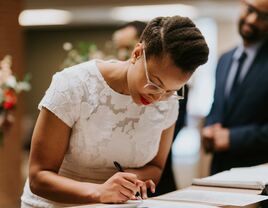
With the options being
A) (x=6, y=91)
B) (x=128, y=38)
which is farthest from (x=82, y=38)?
(x=6, y=91)

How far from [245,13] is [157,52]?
6.07ft

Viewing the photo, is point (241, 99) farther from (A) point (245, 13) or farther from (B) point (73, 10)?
(B) point (73, 10)

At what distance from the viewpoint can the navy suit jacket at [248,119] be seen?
135 inches

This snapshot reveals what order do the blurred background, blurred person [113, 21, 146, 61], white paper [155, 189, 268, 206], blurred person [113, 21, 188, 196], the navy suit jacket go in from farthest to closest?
the blurred background, blurred person [113, 21, 146, 61], the navy suit jacket, blurred person [113, 21, 188, 196], white paper [155, 189, 268, 206]

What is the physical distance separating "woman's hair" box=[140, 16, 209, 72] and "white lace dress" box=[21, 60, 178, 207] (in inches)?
10.8

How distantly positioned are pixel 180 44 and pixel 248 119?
174 cm

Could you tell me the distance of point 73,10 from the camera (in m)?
10.9

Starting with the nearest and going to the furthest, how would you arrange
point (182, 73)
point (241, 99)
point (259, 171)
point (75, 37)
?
point (182, 73) < point (259, 171) < point (241, 99) < point (75, 37)

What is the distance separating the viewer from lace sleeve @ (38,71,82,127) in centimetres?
200

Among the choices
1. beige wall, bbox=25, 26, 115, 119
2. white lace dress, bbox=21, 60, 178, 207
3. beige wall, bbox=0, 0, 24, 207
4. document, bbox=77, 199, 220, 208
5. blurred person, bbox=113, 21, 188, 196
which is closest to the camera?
document, bbox=77, 199, 220, 208

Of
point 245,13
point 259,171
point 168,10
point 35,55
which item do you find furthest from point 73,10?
point 259,171

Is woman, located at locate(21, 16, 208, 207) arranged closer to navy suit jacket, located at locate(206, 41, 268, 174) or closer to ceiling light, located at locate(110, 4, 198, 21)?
navy suit jacket, located at locate(206, 41, 268, 174)

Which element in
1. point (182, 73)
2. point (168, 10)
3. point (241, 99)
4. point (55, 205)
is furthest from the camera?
point (168, 10)

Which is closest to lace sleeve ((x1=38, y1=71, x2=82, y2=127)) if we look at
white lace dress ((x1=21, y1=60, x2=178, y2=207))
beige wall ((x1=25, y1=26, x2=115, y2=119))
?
white lace dress ((x1=21, y1=60, x2=178, y2=207))
